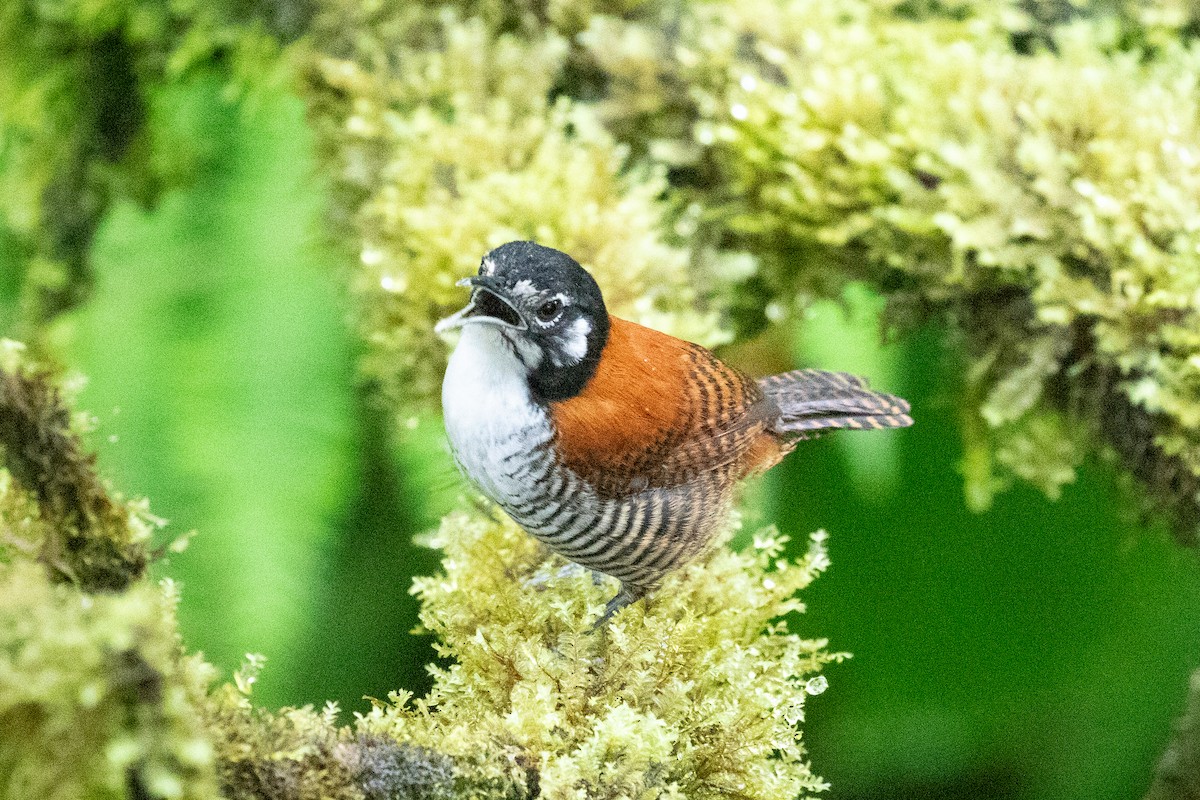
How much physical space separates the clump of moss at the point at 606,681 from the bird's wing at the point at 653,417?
0.50ft

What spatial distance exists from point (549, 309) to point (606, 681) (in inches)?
15.9

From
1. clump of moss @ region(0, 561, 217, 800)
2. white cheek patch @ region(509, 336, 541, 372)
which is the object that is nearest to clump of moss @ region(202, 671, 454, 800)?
clump of moss @ region(0, 561, 217, 800)

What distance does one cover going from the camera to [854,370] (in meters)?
1.85

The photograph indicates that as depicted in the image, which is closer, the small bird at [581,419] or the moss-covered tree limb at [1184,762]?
the small bird at [581,419]

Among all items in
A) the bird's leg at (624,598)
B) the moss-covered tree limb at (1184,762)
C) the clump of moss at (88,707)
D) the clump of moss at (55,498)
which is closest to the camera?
the clump of moss at (88,707)

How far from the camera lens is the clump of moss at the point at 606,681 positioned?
879 mm

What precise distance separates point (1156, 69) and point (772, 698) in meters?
1.39

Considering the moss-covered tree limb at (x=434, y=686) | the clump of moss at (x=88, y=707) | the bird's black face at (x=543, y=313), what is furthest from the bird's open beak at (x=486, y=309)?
the clump of moss at (x=88, y=707)

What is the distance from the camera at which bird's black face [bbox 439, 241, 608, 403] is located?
1.00 meters

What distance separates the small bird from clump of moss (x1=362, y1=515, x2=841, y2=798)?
0.09 meters

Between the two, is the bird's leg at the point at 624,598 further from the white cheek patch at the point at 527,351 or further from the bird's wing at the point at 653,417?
the white cheek patch at the point at 527,351

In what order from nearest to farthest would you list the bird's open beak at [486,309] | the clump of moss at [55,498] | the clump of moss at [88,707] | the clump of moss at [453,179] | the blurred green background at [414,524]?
the clump of moss at [88,707]
the clump of moss at [55,498]
the bird's open beak at [486,309]
the clump of moss at [453,179]
the blurred green background at [414,524]

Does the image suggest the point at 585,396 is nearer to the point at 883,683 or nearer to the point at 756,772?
the point at 756,772

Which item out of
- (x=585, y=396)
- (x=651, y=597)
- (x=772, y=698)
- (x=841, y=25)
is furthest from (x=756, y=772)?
(x=841, y=25)
